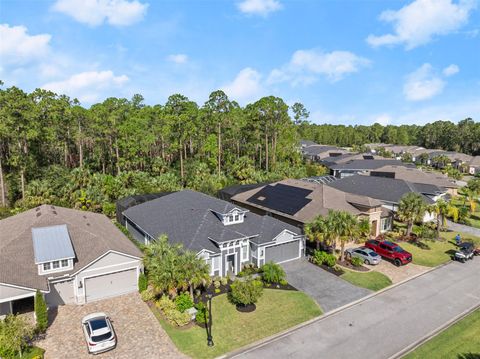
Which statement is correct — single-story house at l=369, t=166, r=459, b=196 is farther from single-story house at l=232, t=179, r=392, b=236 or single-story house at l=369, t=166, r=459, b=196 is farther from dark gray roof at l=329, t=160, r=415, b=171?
single-story house at l=232, t=179, r=392, b=236

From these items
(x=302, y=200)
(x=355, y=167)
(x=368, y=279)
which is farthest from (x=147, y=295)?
(x=355, y=167)

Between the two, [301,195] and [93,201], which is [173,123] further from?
[301,195]

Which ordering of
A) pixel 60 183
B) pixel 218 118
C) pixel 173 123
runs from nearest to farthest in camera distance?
pixel 60 183 → pixel 173 123 → pixel 218 118

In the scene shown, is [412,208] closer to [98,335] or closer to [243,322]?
[243,322]

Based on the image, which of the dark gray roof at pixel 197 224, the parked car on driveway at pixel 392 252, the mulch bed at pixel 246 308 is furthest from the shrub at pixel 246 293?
the parked car on driveway at pixel 392 252

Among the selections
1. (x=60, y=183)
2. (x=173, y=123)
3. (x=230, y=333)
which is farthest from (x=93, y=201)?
(x=230, y=333)

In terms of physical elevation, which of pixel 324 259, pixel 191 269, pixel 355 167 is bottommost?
pixel 324 259

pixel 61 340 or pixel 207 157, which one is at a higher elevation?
pixel 207 157

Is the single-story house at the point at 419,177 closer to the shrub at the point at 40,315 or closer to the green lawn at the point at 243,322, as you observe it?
the green lawn at the point at 243,322
